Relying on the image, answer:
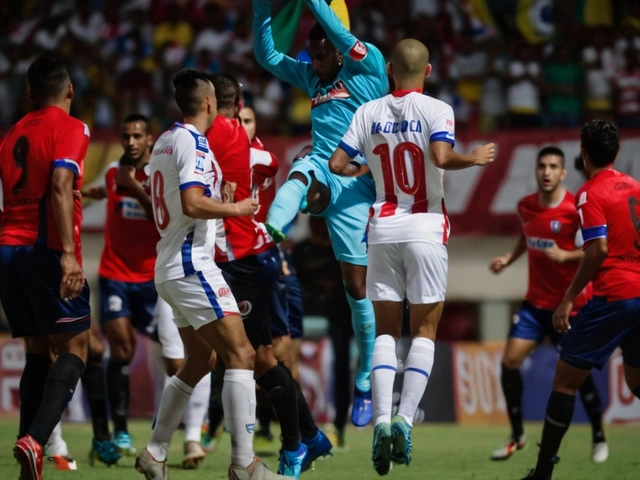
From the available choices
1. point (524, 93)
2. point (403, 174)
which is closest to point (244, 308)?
point (403, 174)

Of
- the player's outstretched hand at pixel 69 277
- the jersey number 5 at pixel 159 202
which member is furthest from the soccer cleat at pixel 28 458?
the jersey number 5 at pixel 159 202

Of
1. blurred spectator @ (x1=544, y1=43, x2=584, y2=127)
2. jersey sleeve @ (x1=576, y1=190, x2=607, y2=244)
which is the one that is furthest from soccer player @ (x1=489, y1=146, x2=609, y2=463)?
blurred spectator @ (x1=544, y1=43, x2=584, y2=127)

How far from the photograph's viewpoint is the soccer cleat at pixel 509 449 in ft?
31.9

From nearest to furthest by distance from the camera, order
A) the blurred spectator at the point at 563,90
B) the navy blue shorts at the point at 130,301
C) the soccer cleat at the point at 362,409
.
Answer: the soccer cleat at the point at 362,409, the navy blue shorts at the point at 130,301, the blurred spectator at the point at 563,90

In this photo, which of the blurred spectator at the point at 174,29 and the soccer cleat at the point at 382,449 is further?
the blurred spectator at the point at 174,29

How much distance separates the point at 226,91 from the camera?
7859 mm

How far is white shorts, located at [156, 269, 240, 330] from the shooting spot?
256 inches

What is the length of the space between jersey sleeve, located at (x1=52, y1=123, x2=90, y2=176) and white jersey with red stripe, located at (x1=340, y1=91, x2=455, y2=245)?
1.61 metres

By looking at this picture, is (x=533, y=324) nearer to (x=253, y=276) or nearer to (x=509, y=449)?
(x=509, y=449)

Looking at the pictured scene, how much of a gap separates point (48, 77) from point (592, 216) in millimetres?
3520

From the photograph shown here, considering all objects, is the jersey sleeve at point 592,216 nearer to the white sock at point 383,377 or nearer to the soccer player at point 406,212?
the soccer player at point 406,212

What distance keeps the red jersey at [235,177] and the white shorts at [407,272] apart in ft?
2.93

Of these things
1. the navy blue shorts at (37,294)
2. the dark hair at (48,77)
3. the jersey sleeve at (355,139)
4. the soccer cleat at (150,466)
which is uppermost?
the dark hair at (48,77)

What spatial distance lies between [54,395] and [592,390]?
544 cm
